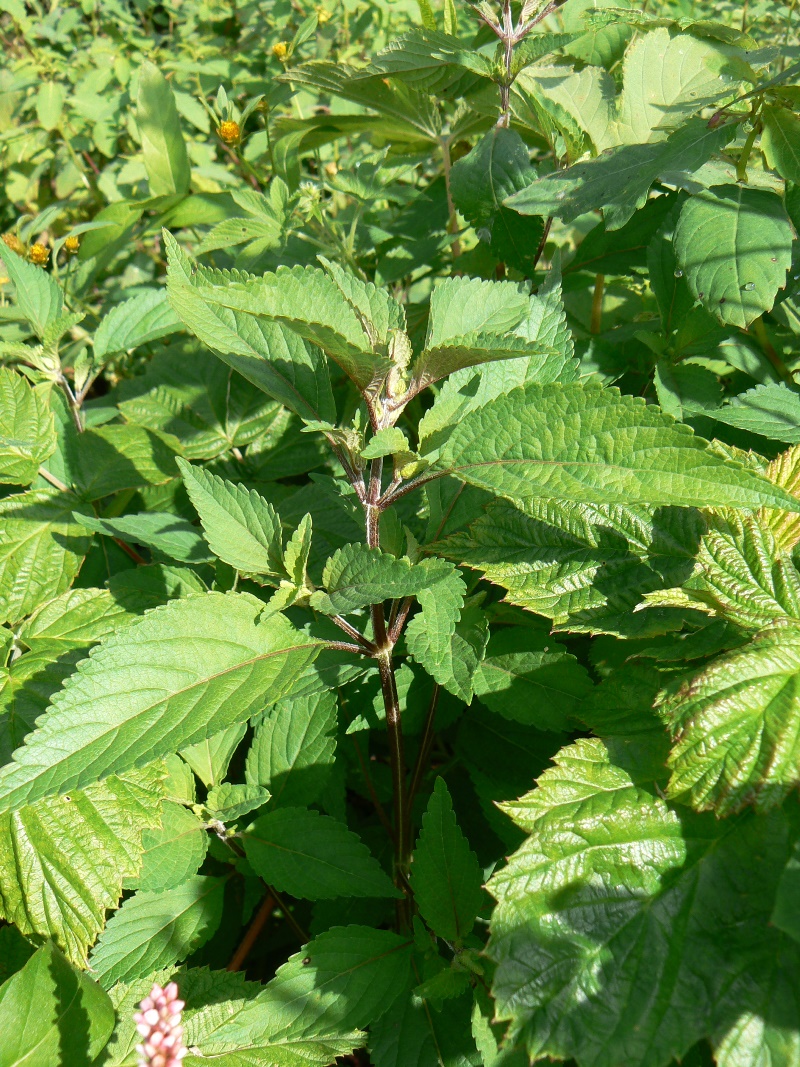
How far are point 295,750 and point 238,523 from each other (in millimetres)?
580

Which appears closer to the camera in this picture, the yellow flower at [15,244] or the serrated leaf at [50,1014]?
the serrated leaf at [50,1014]

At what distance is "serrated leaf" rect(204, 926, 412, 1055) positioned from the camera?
54.8 inches

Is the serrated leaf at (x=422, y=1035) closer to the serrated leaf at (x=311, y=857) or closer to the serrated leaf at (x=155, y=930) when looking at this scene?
the serrated leaf at (x=311, y=857)

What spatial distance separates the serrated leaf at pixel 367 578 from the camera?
119 centimetres

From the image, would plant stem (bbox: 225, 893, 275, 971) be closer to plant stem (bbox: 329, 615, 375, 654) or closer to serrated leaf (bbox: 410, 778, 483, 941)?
serrated leaf (bbox: 410, 778, 483, 941)

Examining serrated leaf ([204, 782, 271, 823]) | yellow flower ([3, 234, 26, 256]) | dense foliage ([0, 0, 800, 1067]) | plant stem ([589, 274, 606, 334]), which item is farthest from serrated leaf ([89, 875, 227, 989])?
yellow flower ([3, 234, 26, 256])

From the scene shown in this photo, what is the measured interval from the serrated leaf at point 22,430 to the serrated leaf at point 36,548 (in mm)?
89

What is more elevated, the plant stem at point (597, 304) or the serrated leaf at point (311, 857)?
the plant stem at point (597, 304)

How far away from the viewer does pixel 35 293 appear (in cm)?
227

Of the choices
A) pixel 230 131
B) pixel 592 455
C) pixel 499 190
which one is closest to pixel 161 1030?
pixel 592 455

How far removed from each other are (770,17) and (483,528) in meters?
3.31

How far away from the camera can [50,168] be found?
417cm

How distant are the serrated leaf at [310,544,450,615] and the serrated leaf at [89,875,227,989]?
2.37ft

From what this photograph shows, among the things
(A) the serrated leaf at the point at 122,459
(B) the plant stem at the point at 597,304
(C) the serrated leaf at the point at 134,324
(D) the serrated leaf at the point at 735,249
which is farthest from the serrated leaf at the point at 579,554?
(C) the serrated leaf at the point at 134,324
